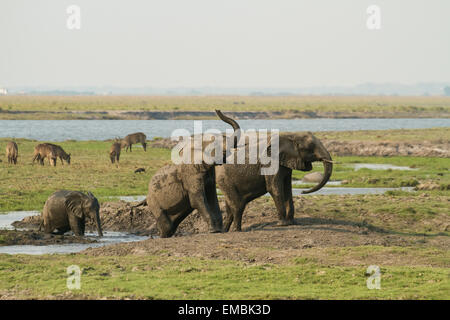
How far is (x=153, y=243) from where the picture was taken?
14594 mm

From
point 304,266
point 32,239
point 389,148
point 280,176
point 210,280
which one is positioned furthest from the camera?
point 389,148

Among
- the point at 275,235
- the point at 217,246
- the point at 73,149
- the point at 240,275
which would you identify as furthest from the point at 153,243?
the point at 73,149

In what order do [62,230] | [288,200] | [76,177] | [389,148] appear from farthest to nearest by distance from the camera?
[389,148] → [76,177] → [62,230] → [288,200]

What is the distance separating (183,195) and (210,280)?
175 inches

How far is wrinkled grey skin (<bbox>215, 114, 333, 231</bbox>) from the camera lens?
15953 millimetres

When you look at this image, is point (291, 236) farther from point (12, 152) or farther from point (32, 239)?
point (12, 152)

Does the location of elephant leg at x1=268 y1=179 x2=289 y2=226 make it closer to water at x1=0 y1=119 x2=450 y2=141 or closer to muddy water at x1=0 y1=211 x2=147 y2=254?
muddy water at x1=0 y1=211 x2=147 y2=254

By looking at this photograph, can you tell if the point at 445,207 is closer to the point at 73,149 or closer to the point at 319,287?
the point at 319,287

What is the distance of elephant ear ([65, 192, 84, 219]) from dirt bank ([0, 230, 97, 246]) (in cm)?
53

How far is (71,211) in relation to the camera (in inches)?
667

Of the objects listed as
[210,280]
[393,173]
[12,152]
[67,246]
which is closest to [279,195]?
[67,246]

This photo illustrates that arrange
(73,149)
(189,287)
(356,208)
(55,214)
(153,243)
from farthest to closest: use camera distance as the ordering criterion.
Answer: (73,149) → (356,208) → (55,214) → (153,243) → (189,287)

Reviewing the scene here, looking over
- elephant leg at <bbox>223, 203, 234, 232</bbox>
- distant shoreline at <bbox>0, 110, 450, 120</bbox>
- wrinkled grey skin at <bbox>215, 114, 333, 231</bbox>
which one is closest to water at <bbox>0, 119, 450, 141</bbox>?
distant shoreline at <bbox>0, 110, 450, 120</bbox>
